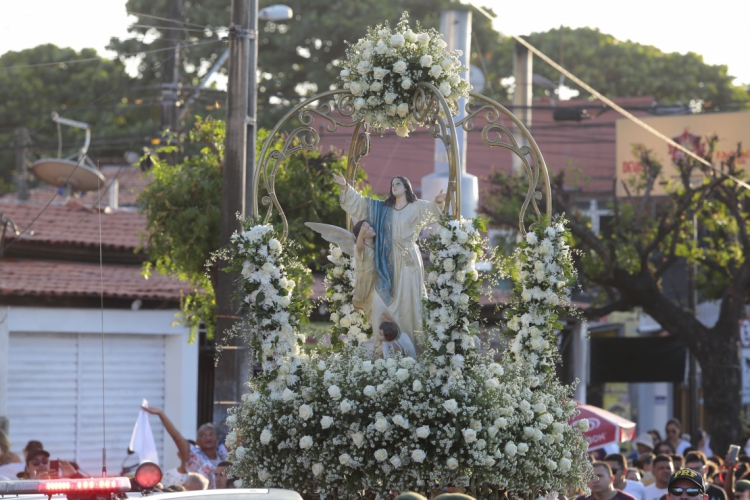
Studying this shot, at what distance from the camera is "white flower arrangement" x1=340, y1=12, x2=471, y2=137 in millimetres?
8586

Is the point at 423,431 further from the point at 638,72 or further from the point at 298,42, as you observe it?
Result: the point at 638,72

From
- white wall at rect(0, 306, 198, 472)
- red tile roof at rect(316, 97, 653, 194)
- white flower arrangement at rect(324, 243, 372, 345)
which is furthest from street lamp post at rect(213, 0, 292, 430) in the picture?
red tile roof at rect(316, 97, 653, 194)

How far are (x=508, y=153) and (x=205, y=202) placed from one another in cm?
1909

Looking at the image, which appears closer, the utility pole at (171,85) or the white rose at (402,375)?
the white rose at (402,375)

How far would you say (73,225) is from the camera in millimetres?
18781

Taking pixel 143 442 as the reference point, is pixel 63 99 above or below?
above

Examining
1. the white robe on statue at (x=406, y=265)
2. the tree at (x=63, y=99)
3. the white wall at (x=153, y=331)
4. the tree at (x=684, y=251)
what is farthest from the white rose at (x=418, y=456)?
the tree at (x=63, y=99)

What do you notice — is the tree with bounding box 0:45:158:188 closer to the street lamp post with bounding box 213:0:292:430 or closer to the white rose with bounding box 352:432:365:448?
the street lamp post with bounding box 213:0:292:430

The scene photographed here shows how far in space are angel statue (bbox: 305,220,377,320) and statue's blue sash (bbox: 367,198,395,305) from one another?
5cm

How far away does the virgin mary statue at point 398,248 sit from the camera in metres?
8.47

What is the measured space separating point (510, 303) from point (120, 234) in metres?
11.6

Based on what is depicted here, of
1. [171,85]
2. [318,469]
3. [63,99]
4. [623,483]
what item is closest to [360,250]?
[318,469]

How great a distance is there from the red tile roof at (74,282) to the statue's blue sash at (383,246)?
868cm

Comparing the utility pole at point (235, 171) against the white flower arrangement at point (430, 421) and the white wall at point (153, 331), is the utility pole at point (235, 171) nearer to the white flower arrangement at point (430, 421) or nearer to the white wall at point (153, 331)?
the white flower arrangement at point (430, 421)
